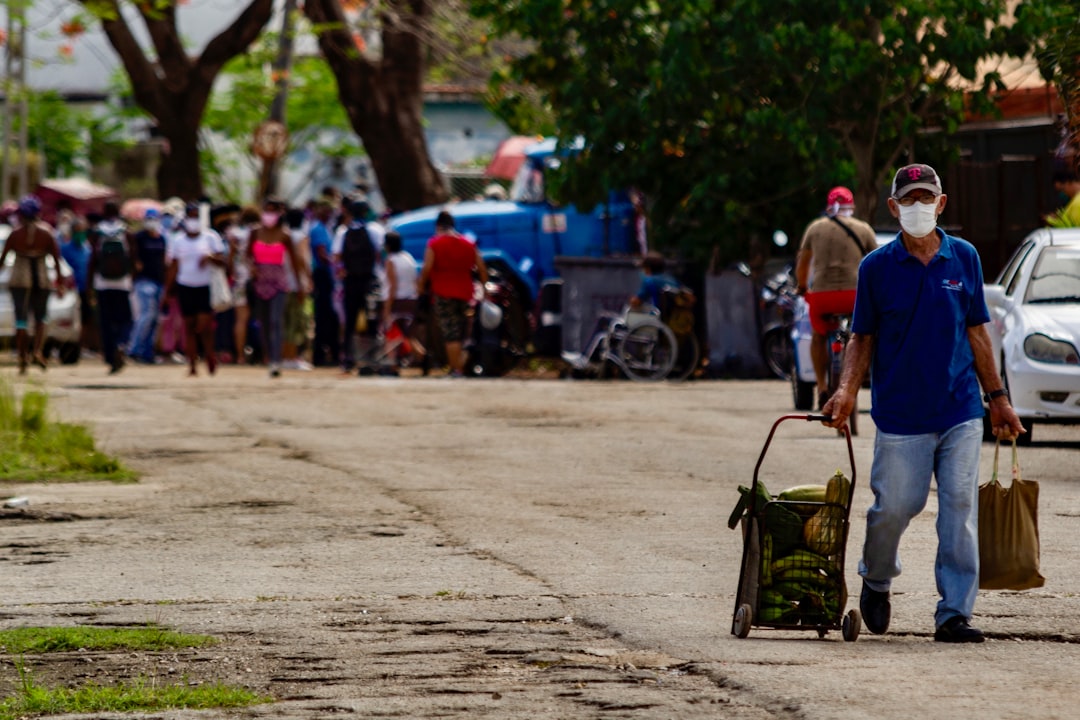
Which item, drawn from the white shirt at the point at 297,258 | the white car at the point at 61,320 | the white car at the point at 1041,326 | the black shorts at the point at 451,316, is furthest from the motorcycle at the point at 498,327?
the white car at the point at 1041,326

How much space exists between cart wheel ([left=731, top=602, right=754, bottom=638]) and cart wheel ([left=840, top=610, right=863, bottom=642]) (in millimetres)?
328

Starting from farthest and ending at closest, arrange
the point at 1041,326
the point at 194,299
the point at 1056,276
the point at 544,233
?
the point at 544,233, the point at 194,299, the point at 1056,276, the point at 1041,326

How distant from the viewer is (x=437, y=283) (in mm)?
23719

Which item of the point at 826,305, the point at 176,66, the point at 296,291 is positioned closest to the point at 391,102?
the point at 176,66

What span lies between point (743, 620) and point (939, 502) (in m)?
0.82

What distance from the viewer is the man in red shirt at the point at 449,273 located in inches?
927

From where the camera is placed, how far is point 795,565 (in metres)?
7.39

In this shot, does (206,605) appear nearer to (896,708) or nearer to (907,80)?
(896,708)

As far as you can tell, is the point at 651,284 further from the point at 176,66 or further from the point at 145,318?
the point at 176,66

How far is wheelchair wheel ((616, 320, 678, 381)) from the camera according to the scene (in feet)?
76.3

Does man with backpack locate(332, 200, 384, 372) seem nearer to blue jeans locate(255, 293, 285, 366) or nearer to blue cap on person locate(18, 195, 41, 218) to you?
blue jeans locate(255, 293, 285, 366)

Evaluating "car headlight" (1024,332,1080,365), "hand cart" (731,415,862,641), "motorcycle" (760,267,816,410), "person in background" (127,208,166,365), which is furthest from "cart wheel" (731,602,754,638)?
"person in background" (127,208,166,365)

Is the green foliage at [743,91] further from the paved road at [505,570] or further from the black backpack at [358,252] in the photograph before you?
the paved road at [505,570]

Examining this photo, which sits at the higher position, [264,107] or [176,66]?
[264,107]
